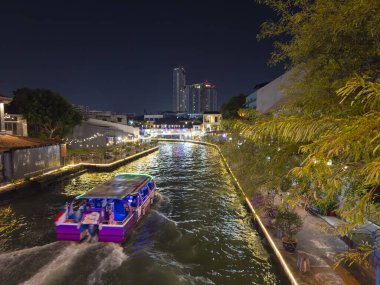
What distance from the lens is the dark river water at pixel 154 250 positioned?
33.6 feet

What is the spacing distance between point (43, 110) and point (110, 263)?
27433 millimetres

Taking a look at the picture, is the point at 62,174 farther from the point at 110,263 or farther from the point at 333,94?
the point at 333,94

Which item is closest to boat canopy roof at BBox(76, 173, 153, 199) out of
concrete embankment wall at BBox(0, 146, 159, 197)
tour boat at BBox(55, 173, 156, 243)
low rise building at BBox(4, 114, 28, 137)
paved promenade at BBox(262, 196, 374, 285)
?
tour boat at BBox(55, 173, 156, 243)

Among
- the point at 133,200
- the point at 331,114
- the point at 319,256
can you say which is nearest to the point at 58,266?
the point at 133,200

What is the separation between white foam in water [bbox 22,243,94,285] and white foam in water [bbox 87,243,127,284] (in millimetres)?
1136

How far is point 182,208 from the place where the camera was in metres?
18.3

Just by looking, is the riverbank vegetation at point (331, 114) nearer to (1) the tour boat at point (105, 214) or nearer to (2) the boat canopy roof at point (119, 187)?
(1) the tour boat at point (105, 214)

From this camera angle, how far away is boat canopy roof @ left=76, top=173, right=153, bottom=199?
14.2 meters

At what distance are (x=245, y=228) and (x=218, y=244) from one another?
7.66ft

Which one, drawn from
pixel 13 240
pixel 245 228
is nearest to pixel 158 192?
pixel 245 228

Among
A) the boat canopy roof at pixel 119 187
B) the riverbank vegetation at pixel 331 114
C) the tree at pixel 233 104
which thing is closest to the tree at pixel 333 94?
the riverbank vegetation at pixel 331 114

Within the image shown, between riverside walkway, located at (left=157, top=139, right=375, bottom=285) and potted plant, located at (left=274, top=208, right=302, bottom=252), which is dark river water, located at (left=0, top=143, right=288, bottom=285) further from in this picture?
potted plant, located at (left=274, top=208, right=302, bottom=252)

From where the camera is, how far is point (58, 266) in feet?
35.2

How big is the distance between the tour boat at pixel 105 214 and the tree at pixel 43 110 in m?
21.2
